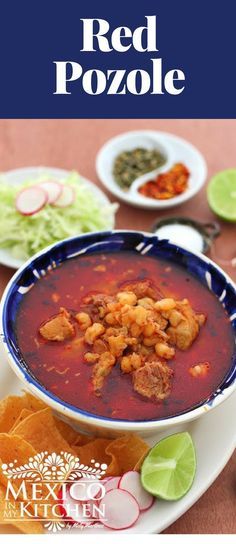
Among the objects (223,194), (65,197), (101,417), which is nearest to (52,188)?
(65,197)

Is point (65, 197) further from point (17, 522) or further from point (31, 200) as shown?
point (17, 522)

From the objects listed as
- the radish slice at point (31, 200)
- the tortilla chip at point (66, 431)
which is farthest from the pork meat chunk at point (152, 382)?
the radish slice at point (31, 200)

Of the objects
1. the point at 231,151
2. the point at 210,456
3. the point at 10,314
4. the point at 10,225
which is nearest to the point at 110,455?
the point at 210,456

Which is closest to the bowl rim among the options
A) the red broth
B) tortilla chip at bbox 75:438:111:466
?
the red broth

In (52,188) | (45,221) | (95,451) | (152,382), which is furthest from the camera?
(52,188)

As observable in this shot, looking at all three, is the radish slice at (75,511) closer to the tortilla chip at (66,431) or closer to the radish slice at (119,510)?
the radish slice at (119,510)
